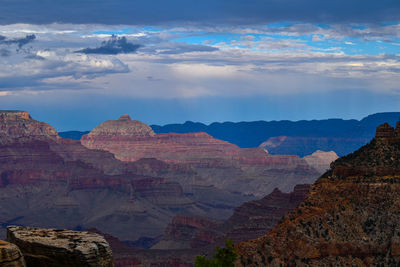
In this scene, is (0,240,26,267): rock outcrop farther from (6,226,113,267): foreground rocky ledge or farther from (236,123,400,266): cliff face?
(236,123,400,266): cliff face

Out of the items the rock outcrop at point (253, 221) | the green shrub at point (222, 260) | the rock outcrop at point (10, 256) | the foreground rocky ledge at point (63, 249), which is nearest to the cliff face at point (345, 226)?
the green shrub at point (222, 260)

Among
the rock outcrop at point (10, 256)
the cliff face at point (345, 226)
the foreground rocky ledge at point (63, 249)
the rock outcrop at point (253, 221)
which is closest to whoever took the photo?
the rock outcrop at point (10, 256)

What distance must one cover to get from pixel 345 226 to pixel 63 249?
42.3 m

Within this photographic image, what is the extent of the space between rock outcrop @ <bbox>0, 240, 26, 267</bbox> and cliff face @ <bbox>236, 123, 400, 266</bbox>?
37.6 metres

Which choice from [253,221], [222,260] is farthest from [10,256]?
[253,221]

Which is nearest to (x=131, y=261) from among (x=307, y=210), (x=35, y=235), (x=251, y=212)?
(x=251, y=212)

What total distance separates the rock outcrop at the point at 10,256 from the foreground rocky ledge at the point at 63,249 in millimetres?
866

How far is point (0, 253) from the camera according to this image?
1553 cm

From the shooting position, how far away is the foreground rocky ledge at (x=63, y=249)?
54.1 ft

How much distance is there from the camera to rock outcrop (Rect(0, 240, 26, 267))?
1563 cm

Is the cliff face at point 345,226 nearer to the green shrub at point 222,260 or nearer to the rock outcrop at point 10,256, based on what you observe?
the green shrub at point 222,260

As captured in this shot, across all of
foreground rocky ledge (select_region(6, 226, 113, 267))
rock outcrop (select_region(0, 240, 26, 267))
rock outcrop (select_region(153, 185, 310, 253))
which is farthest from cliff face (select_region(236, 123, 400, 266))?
rock outcrop (select_region(153, 185, 310, 253))

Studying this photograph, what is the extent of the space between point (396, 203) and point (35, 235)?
43406 millimetres

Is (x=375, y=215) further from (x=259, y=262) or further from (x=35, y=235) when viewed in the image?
(x=35, y=235)
